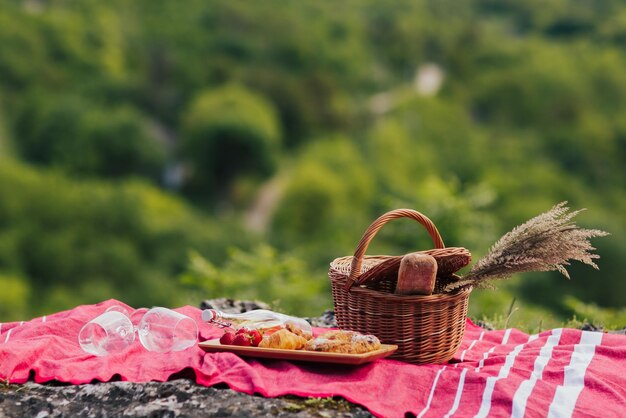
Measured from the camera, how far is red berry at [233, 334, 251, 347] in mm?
4227

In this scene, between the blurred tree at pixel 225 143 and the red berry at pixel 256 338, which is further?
the blurred tree at pixel 225 143

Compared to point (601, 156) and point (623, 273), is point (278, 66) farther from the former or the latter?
point (623, 273)

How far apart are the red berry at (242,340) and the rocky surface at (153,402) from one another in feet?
1.08

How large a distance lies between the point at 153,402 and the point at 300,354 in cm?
72

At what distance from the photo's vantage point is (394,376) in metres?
4.10

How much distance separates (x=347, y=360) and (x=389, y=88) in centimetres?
7611

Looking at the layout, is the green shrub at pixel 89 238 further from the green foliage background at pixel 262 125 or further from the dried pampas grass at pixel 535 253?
the dried pampas grass at pixel 535 253

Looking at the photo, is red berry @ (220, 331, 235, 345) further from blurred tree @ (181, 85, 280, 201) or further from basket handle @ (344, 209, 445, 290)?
blurred tree @ (181, 85, 280, 201)

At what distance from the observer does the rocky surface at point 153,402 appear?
370 centimetres

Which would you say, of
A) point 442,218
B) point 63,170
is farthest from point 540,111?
point 442,218

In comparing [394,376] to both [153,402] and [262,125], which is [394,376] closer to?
[153,402]

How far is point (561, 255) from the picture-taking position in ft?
14.0

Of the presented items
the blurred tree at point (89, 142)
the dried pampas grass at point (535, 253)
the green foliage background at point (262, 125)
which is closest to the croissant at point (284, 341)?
the dried pampas grass at point (535, 253)

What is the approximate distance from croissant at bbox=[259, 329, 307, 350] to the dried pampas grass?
31.8 inches
